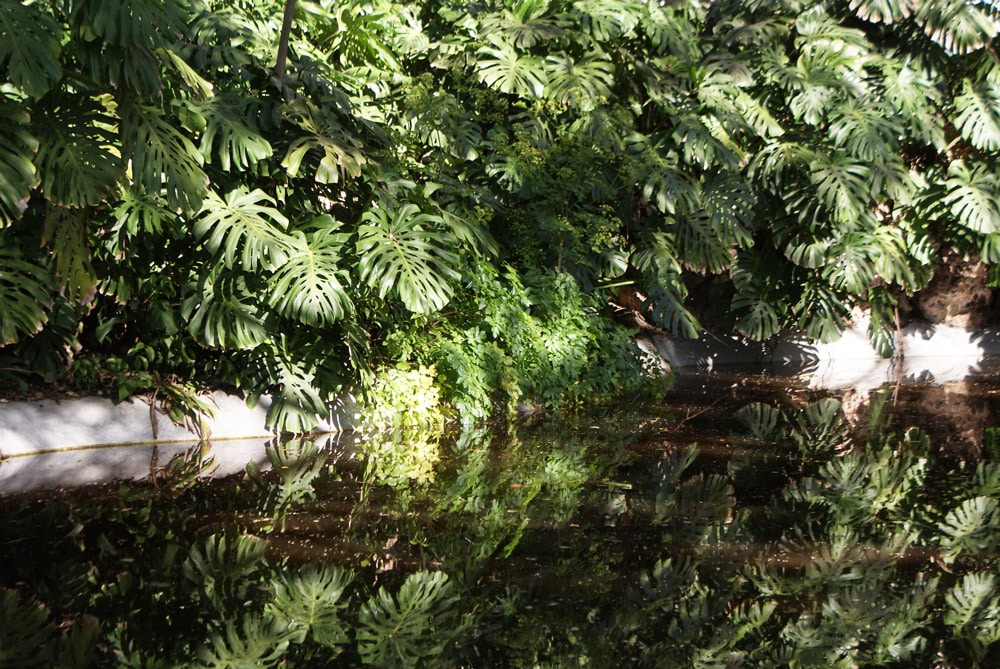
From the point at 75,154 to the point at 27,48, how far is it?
1.87ft

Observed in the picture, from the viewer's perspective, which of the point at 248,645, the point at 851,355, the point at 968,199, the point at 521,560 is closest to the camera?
the point at 248,645

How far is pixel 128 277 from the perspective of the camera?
5.44 m

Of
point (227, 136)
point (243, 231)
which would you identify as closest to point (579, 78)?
point (227, 136)

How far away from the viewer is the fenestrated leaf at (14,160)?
413 centimetres

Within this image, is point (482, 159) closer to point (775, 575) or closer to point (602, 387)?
point (602, 387)

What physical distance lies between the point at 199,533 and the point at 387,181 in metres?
2.92

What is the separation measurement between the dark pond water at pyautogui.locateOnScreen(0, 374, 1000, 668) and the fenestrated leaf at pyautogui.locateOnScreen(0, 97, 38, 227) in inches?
52.1

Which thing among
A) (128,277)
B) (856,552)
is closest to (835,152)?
(856,552)

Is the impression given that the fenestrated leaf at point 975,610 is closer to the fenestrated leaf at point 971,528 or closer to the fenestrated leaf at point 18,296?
the fenestrated leaf at point 971,528

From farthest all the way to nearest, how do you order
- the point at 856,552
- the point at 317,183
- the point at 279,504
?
1. the point at 317,183
2. the point at 279,504
3. the point at 856,552

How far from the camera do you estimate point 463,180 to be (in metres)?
7.38

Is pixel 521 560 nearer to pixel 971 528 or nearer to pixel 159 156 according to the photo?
pixel 971 528

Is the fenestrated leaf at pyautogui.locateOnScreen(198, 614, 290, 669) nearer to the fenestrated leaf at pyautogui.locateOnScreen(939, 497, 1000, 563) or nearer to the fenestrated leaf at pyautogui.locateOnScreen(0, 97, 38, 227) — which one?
the fenestrated leaf at pyautogui.locateOnScreen(0, 97, 38, 227)

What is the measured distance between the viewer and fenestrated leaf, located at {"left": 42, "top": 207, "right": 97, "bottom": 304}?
15.6 feet
